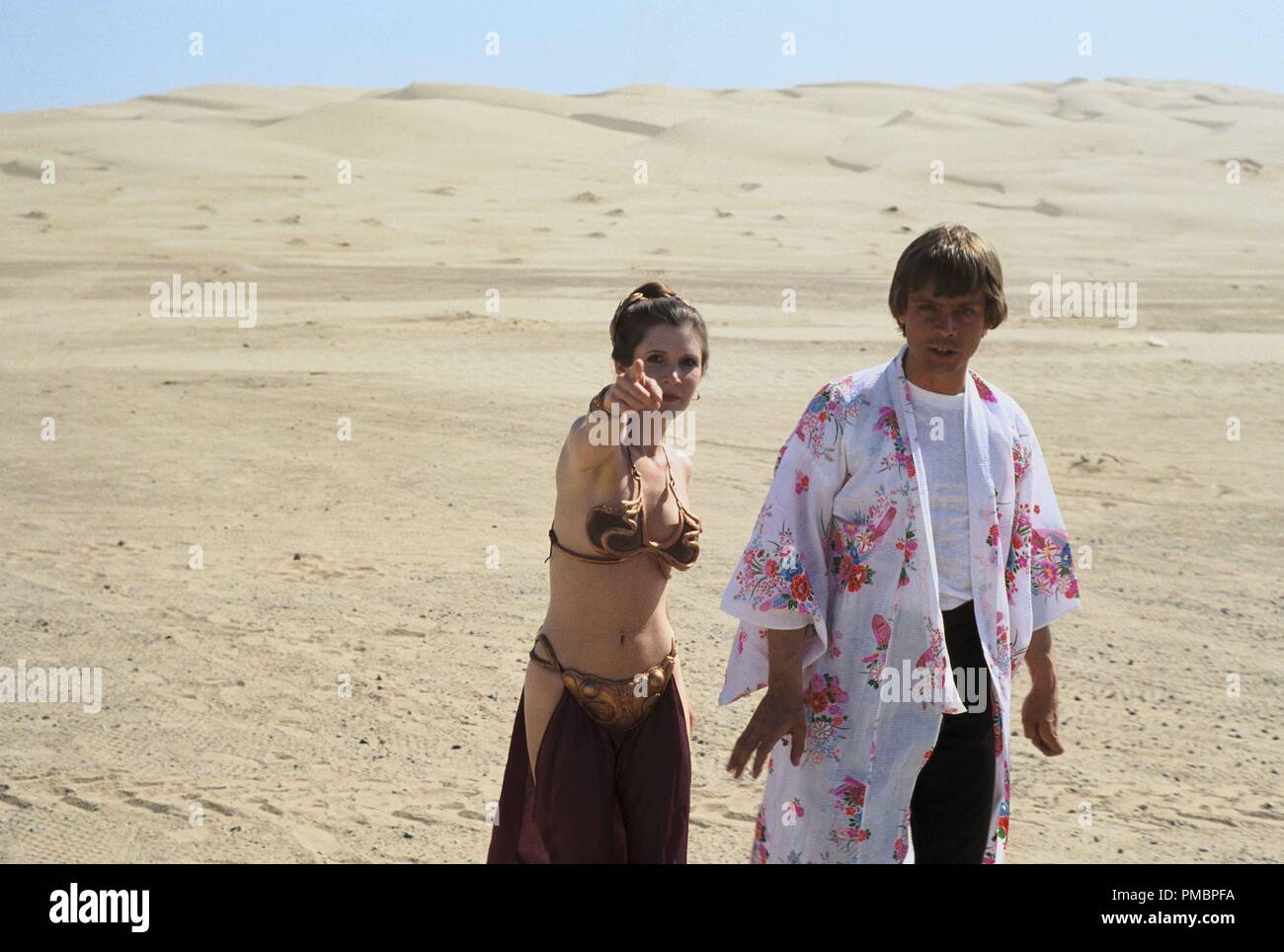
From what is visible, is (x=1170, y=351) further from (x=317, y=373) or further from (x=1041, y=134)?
(x=1041, y=134)

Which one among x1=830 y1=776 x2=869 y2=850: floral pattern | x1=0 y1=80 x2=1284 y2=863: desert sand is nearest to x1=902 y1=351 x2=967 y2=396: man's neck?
x1=830 y1=776 x2=869 y2=850: floral pattern

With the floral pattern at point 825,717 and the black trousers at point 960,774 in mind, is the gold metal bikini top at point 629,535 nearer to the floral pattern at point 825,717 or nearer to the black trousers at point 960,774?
the floral pattern at point 825,717

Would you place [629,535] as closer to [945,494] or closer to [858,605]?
[858,605]

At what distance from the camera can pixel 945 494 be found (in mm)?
3137

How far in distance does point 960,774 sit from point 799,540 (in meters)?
0.66

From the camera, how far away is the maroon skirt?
124 inches

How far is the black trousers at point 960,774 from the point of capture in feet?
10.3

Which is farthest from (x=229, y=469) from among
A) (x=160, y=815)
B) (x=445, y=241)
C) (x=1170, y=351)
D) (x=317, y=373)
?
(x=445, y=241)

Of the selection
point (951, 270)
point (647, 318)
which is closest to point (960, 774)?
point (951, 270)

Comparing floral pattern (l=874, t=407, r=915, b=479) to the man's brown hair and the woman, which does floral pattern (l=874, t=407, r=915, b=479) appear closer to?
the man's brown hair

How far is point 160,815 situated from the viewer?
186 inches

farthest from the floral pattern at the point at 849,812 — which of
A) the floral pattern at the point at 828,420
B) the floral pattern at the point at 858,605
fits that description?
the floral pattern at the point at 828,420

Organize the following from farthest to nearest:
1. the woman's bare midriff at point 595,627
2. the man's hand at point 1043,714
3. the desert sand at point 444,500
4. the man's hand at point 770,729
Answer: the desert sand at point 444,500
the man's hand at point 1043,714
the woman's bare midriff at point 595,627
the man's hand at point 770,729

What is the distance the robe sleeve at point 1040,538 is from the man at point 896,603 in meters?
0.08
